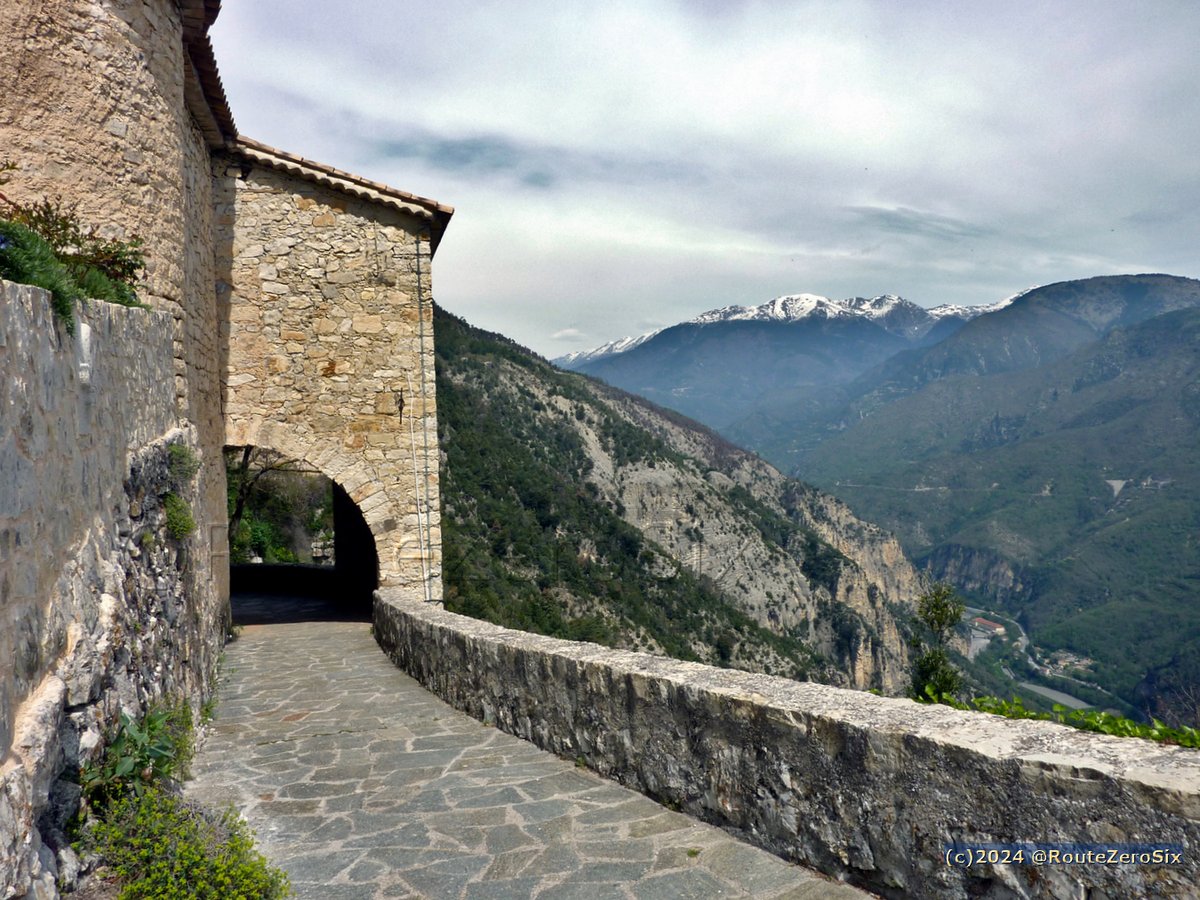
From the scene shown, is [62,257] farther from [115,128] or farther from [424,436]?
[424,436]

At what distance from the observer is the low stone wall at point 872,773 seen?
7.86 ft

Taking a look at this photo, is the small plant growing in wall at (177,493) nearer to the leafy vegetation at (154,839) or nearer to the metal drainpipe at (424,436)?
the leafy vegetation at (154,839)

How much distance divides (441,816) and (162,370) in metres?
4.24

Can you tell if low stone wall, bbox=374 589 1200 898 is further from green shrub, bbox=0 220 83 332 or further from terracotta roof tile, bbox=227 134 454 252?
terracotta roof tile, bbox=227 134 454 252

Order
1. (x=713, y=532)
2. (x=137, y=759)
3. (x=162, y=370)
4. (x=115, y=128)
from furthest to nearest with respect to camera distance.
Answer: (x=713, y=532) < (x=115, y=128) < (x=162, y=370) < (x=137, y=759)

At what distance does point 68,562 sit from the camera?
345 centimetres

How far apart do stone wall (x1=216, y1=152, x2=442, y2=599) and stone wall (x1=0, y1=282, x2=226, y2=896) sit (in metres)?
5.91

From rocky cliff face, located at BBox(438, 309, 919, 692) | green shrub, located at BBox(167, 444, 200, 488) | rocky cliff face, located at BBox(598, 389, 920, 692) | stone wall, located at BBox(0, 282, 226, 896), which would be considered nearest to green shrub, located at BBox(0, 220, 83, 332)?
stone wall, located at BBox(0, 282, 226, 896)

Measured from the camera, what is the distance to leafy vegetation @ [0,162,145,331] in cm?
339

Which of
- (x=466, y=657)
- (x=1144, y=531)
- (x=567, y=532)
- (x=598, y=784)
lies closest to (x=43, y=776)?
(x=598, y=784)

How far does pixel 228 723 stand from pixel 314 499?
1760 centimetres

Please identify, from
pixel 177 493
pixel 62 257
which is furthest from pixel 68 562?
pixel 177 493

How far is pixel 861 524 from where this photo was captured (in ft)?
355

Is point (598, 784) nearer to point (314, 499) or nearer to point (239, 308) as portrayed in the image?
point (239, 308)
